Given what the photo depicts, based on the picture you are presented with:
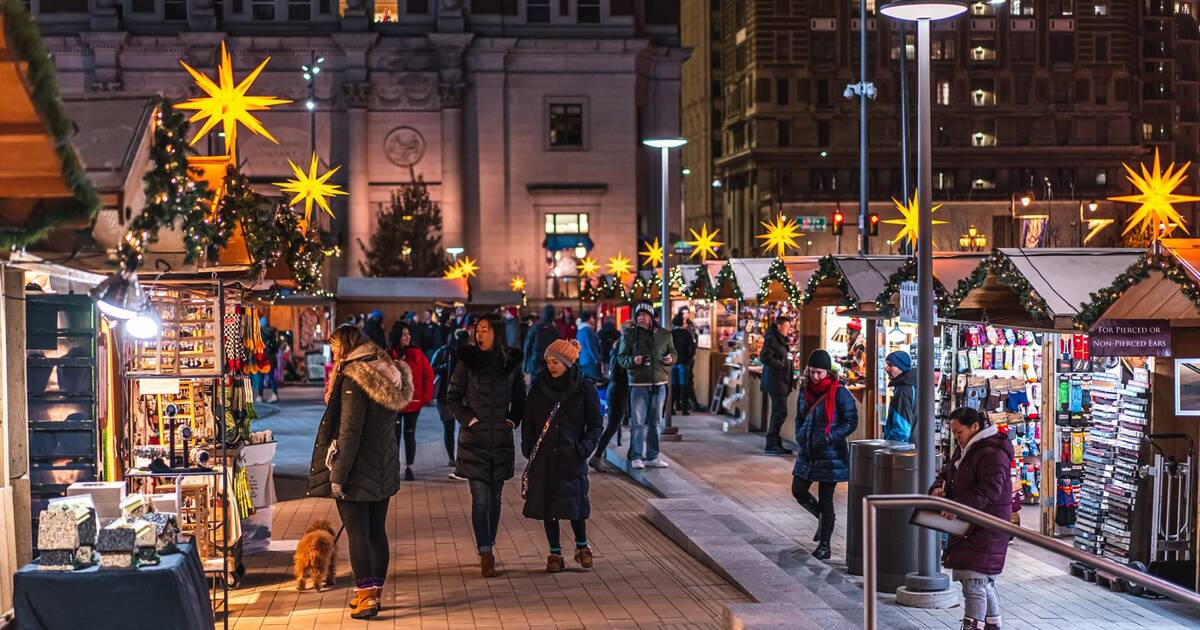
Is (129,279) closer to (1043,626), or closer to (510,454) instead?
(510,454)

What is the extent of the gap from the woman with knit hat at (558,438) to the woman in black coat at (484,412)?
7.8 inches

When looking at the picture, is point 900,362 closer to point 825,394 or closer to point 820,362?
point 820,362

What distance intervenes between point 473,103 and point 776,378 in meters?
45.9

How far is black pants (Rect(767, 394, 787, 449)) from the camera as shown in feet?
75.6

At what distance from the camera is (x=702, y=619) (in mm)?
11164

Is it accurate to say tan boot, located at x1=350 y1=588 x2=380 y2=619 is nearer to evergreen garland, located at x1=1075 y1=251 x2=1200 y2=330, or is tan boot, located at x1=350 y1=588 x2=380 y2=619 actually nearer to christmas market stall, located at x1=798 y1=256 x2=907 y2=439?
evergreen garland, located at x1=1075 y1=251 x2=1200 y2=330

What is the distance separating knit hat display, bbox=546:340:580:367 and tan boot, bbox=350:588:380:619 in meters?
2.50

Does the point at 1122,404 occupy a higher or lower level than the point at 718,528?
higher

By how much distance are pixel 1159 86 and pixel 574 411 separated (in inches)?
4919

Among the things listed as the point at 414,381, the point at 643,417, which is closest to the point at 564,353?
the point at 414,381

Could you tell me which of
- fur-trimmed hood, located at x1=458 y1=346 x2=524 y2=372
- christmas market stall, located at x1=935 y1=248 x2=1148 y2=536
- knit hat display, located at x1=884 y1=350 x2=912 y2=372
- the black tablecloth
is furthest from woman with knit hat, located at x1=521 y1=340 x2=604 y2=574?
the black tablecloth

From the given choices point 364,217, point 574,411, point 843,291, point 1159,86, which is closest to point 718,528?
point 574,411

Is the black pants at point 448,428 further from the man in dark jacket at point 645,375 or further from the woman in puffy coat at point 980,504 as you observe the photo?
the woman in puffy coat at point 980,504

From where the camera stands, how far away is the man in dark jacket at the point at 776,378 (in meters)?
22.9
